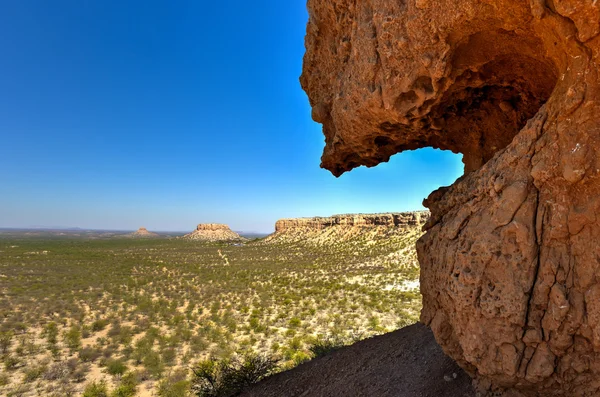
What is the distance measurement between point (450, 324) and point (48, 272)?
3630cm

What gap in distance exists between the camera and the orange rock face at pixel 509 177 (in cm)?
278

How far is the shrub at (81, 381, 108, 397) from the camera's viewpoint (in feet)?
27.2

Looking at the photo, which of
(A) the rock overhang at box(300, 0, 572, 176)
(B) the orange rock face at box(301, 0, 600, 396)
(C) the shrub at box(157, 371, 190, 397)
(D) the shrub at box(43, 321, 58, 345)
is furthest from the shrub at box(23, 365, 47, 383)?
(B) the orange rock face at box(301, 0, 600, 396)

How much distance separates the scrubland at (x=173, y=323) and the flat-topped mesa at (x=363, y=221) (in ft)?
87.5

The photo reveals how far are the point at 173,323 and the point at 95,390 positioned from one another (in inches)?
247

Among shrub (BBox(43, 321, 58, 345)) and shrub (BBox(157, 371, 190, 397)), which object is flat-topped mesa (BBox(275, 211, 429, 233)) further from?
A: shrub (BBox(43, 321, 58, 345))

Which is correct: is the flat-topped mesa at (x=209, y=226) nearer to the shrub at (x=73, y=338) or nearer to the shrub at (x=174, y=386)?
the shrub at (x=73, y=338)

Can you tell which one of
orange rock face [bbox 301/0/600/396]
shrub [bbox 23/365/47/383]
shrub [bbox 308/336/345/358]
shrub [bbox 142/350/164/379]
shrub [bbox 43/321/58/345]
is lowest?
shrub [bbox 142/350/164/379]

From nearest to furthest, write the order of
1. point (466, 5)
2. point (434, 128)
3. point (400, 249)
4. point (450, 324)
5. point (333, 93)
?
point (466, 5) → point (450, 324) → point (434, 128) → point (333, 93) → point (400, 249)

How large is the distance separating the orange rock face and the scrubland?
5.84 metres

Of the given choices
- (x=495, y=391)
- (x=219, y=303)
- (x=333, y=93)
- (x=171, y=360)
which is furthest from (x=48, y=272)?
(x=495, y=391)

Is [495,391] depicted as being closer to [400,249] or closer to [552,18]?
[552,18]

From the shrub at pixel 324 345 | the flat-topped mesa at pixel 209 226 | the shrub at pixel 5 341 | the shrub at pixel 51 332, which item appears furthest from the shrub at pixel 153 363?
the flat-topped mesa at pixel 209 226

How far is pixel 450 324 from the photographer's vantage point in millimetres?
3990
